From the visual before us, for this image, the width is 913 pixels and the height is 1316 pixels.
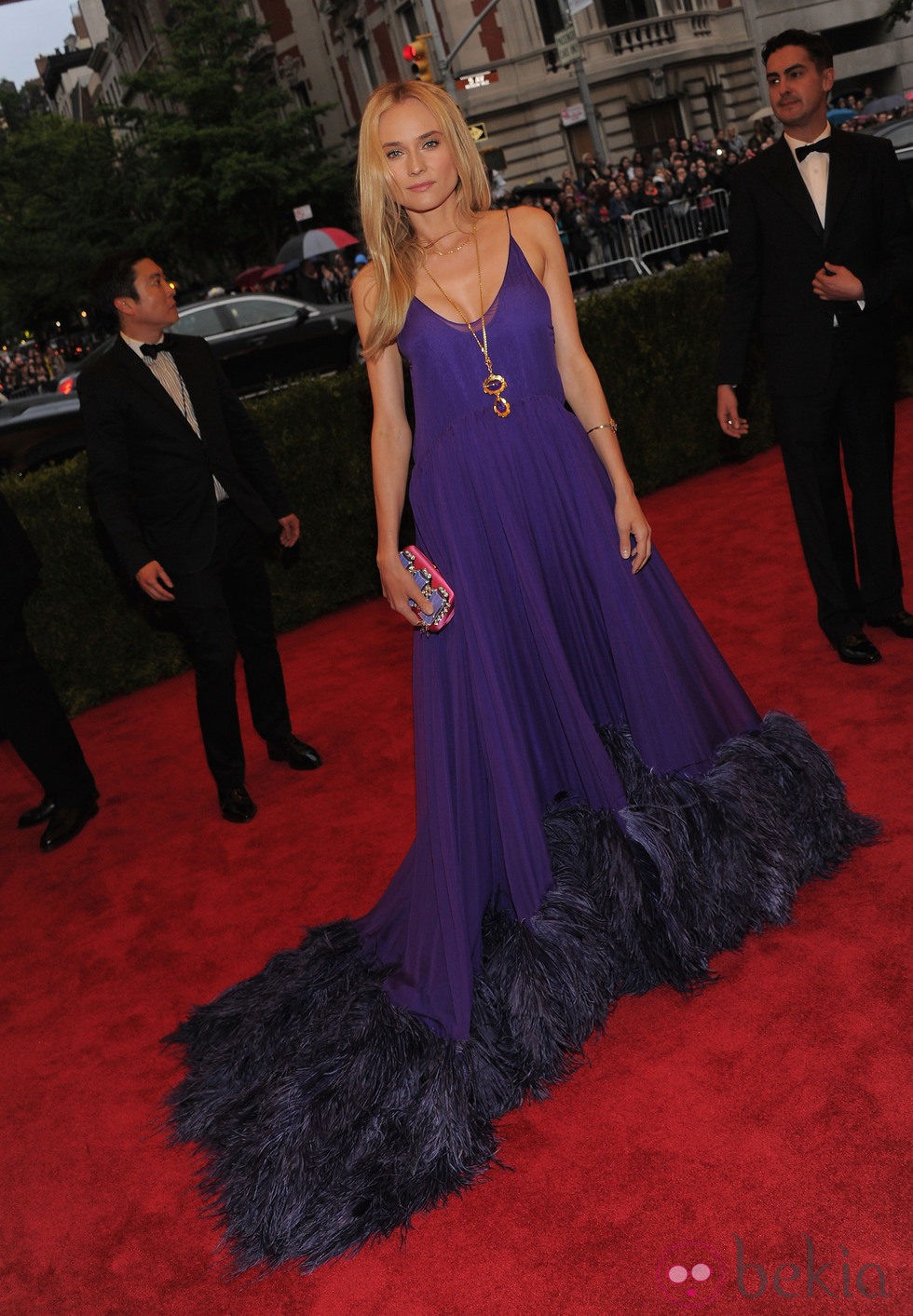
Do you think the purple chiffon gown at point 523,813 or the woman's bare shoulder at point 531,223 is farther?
the woman's bare shoulder at point 531,223

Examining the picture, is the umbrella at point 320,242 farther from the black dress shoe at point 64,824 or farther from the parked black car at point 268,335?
the black dress shoe at point 64,824

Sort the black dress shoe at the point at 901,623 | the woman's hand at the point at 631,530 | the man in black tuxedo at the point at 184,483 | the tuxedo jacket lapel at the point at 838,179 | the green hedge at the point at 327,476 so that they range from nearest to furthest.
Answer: the woman's hand at the point at 631,530 < the tuxedo jacket lapel at the point at 838,179 < the man in black tuxedo at the point at 184,483 < the black dress shoe at the point at 901,623 < the green hedge at the point at 327,476

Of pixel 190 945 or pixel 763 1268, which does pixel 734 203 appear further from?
pixel 763 1268

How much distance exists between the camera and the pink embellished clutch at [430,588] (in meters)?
3.04

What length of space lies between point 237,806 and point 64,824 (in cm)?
91

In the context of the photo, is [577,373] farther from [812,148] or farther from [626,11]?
[626,11]

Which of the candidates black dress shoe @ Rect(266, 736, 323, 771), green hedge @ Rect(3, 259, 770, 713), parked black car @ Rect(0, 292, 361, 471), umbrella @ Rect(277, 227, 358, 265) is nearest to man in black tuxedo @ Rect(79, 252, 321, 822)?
black dress shoe @ Rect(266, 736, 323, 771)

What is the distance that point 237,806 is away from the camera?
16.7 feet

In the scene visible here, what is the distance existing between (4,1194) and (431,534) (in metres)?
1.97

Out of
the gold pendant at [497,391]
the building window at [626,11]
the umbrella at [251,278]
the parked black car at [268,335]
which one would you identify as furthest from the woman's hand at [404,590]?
the building window at [626,11]

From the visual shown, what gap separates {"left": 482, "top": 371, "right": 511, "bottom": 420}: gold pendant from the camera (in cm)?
306

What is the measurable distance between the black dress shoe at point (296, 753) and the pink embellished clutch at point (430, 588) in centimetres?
243

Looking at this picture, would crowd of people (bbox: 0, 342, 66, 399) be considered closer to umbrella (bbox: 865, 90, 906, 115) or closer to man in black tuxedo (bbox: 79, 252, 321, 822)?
umbrella (bbox: 865, 90, 906, 115)

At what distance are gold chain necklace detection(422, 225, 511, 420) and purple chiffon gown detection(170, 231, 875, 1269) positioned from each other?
0.02 metres
